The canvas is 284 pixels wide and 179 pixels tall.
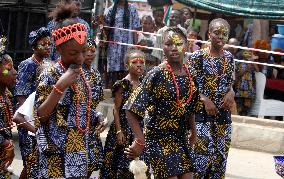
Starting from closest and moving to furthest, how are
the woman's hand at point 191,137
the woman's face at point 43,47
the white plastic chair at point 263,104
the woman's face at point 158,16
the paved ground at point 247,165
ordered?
the woman's hand at point 191,137
the woman's face at point 43,47
the paved ground at point 247,165
the white plastic chair at point 263,104
the woman's face at point 158,16

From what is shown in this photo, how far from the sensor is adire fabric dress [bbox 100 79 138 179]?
8.05 m

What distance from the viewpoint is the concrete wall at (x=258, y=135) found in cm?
1166

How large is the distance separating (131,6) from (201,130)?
5.78 metres

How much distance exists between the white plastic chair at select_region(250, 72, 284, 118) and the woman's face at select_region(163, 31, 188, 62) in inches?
254

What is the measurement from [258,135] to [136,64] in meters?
4.17

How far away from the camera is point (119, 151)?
26.6 feet

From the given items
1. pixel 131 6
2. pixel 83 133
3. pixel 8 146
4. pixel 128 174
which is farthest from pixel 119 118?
pixel 131 6

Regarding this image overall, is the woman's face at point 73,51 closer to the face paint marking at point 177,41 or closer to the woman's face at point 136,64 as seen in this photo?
the face paint marking at point 177,41

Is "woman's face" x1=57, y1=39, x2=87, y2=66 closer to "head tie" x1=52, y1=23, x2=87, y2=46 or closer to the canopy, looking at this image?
"head tie" x1=52, y1=23, x2=87, y2=46

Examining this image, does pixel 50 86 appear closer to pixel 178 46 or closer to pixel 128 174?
pixel 178 46

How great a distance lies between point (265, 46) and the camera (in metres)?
13.4

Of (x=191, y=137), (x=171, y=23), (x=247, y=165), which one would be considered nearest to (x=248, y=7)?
(x=171, y=23)

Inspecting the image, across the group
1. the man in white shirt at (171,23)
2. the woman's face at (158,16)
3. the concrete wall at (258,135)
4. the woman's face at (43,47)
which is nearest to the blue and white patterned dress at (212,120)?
the woman's face at (43,47)

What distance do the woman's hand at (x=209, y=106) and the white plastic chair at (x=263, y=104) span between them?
5.05 meters
